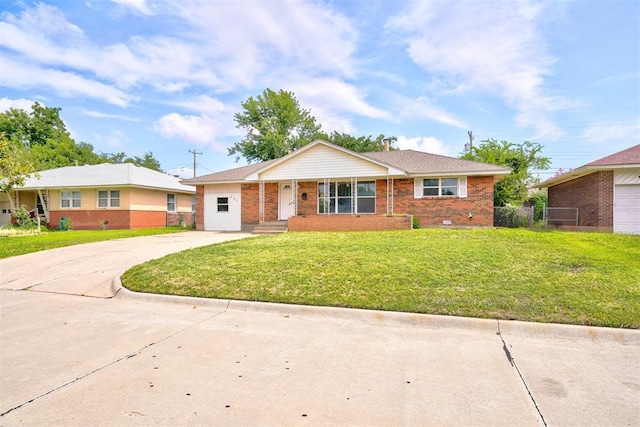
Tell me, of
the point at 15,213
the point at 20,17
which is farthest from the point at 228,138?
the point at 20,17

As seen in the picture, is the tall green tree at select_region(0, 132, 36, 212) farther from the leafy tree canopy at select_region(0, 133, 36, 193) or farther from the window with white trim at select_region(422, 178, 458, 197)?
the window with white trim at select_region(422, 178, 458, 197)

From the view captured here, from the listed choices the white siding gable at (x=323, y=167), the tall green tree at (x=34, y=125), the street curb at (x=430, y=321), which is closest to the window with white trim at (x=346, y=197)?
the white siding gable at (x=323, y=167)

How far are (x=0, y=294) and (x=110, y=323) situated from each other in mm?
4151

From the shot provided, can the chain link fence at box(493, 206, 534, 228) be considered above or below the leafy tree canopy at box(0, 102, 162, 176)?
below

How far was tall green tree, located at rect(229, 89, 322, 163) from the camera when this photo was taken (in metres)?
38.4

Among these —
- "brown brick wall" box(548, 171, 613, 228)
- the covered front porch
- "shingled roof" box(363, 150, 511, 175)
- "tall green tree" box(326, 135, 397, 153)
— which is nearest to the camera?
"brown brick wall" box(548, 171, 613, 228)

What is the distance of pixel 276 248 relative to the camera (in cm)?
1000

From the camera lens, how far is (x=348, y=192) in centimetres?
1859

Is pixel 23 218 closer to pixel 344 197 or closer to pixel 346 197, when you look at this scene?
pixel 344 197

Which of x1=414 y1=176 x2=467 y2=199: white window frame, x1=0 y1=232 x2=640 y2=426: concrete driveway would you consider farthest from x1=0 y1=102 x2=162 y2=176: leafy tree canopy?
x1=0 y1=232 x2=640 y2=426: concrete driveway

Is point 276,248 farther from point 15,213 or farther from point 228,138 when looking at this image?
point 228,138

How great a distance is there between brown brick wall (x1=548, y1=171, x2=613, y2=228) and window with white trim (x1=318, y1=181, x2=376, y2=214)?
30.9 feet

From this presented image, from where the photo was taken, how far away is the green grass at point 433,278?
5340 millimetres

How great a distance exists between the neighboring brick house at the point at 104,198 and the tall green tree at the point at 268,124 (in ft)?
46.0
